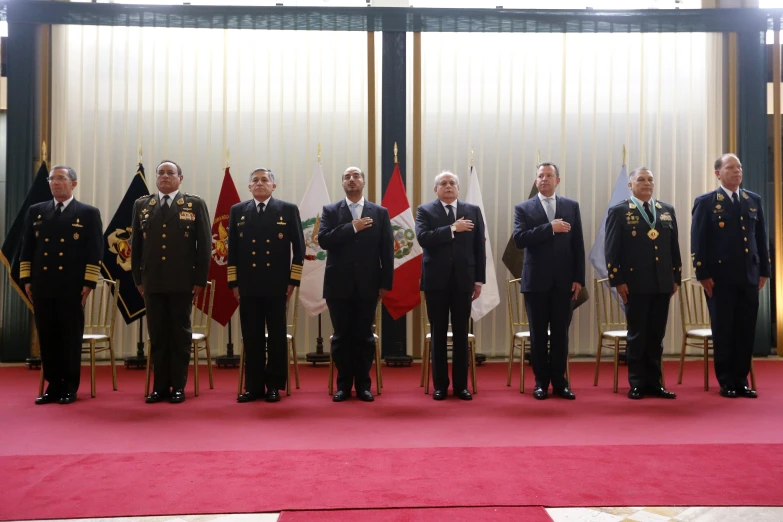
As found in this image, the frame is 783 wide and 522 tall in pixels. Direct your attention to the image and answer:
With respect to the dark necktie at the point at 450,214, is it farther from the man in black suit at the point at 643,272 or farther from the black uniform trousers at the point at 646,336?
the black uniform trousers at the point at 646,336

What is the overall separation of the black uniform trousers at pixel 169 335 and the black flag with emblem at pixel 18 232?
173 cm

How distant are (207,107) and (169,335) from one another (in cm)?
273

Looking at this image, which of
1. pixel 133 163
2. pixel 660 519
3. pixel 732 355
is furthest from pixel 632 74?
pixel 660 519

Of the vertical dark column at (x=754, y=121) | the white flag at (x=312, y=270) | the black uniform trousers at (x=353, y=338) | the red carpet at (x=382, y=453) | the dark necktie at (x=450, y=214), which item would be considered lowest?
the red carpet at (x=382, y=453)

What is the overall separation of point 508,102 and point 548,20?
0.79 meters

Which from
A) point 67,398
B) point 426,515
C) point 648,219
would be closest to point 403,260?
point 648,219

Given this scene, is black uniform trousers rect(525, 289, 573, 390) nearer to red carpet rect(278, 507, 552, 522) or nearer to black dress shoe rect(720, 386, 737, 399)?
black dress shoe rect(720, 386, 737, 399)

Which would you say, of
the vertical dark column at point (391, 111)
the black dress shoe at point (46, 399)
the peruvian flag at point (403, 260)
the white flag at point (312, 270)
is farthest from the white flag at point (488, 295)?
the black dress shoe at point (46, 399)

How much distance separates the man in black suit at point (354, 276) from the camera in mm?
4426

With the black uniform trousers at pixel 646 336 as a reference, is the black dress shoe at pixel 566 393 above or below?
below

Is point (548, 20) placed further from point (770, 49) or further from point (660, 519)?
point (660, 519)

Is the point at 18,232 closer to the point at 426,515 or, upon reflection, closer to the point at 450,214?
the point at 450,214

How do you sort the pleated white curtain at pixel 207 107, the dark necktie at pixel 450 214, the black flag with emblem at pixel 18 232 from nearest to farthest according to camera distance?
the dark necktie at pixel 450 214 → the black flag with emblem at pixel 18 232 → the pleated white curtain at pixel 207 107

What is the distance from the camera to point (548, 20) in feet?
20.2
